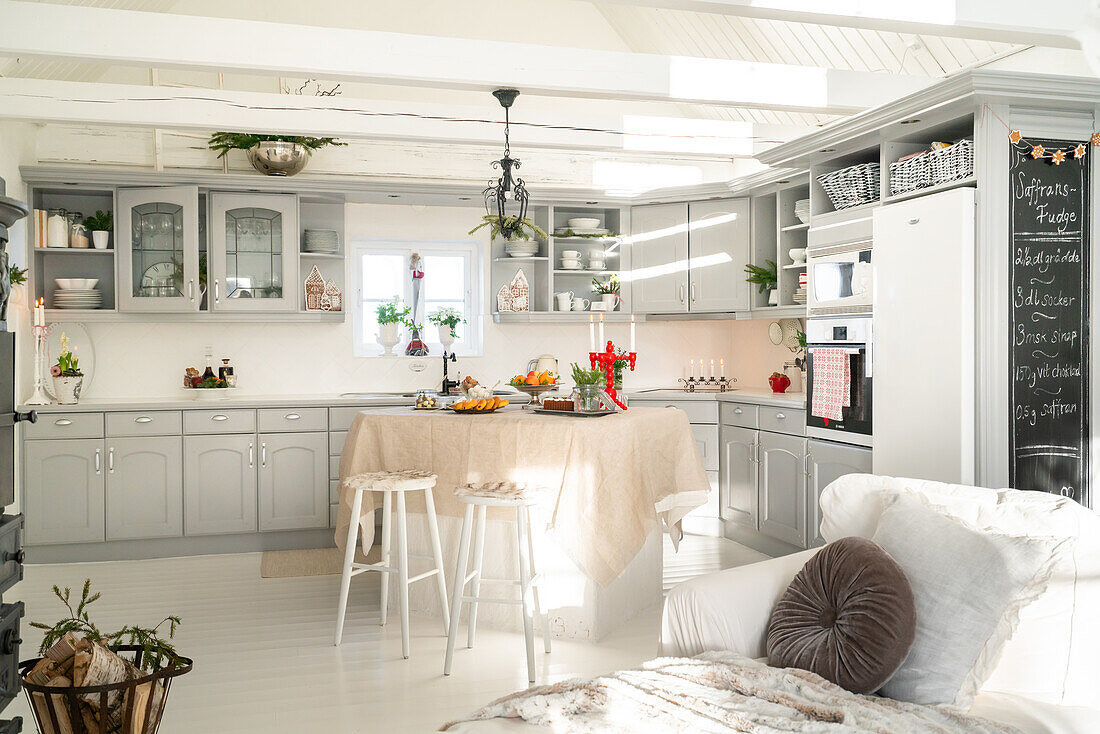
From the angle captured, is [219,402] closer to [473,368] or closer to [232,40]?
[473,368]

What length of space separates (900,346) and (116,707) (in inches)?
140

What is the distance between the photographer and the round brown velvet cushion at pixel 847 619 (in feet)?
6.89

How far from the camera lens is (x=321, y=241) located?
20.5ft

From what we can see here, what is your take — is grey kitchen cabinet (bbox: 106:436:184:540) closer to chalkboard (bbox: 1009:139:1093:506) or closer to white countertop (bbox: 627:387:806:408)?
white countertop (bbox: 627:387:806:408)

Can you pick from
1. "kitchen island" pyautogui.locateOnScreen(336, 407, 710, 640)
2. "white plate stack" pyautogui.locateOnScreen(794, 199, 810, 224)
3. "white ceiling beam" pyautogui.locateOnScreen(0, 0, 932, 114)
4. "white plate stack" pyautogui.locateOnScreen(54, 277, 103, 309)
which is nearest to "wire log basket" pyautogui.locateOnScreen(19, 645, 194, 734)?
"kitchen island" pyautogui.locateOnScreen(336, 407, 710, 640)

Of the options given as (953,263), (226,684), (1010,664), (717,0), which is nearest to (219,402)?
(226,684)

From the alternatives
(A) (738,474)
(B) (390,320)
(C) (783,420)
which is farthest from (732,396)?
(B) (390,320)

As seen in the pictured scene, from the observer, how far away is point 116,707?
2.19 metres

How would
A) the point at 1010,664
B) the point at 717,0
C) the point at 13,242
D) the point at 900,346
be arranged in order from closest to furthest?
the point at 1010,664, the point at 717,0, the point at 900,346, the point at 13,242

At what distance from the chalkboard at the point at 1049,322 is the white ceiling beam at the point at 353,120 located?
2.11 meters

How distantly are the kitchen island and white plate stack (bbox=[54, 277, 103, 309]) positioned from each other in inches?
107

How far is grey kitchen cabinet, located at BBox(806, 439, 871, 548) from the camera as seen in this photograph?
457 centimetres

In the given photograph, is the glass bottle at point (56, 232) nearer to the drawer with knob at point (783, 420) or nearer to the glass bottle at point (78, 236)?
the glass bottle at point (78, 236)

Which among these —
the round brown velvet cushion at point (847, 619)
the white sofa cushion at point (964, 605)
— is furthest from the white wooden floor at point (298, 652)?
the white sofa cushion at point (964, 605)
